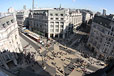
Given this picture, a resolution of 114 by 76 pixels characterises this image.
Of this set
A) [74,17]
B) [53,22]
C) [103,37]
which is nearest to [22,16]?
[53,22]

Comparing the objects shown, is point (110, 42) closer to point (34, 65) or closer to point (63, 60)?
point (63, 60)

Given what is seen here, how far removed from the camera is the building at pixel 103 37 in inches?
1867

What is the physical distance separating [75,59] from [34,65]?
87.5 ft

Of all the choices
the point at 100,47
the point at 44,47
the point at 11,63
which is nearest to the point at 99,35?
the point at 100,47

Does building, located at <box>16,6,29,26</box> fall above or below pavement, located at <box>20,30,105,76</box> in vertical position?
above

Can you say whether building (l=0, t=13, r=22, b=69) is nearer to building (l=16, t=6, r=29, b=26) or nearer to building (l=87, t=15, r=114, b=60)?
building (l=87, t=15, r=114, b=60)

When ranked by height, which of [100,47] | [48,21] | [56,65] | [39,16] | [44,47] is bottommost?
[56,65]

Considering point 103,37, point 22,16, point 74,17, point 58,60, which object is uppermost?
point 22,16

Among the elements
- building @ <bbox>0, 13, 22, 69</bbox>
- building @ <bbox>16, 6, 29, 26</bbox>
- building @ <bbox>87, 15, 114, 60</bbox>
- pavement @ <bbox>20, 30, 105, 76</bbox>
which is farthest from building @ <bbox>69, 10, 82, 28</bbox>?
building @ <bbox>0, 13, 22, 69</bbox>

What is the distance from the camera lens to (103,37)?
170 ft

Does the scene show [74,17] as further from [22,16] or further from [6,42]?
[6,42]

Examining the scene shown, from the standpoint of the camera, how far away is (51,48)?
65125 mm

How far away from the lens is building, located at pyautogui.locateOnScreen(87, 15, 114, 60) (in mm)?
47431

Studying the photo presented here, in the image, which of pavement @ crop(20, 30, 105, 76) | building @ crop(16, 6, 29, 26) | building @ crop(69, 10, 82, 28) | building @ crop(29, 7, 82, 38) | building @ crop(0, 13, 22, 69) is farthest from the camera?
building @ crop(16, 6, 29, 26)
